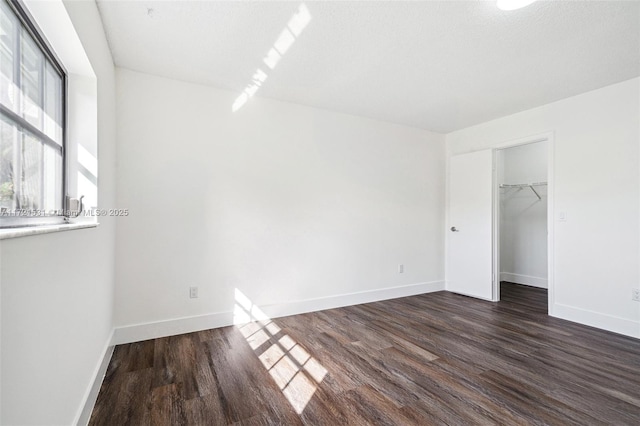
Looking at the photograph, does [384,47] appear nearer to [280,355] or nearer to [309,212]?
[309,212]

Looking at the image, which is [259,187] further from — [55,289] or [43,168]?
[55,289]

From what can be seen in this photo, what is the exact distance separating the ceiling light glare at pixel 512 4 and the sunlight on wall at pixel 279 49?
1210mm

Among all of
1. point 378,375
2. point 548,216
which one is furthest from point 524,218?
point 378,375

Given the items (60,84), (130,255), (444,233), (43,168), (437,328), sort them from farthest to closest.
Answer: (444,233) < (437,328) < (130,255) < (60,84) < (43,168)

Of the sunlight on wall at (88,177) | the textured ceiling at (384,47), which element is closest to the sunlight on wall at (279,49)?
the textured ceiling at (384,47)

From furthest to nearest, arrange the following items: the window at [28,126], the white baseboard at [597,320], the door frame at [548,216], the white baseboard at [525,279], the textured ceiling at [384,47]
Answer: the white baseboard at [525,279], the door frame at [548,216], the white baseboard at [597,320], the textured ceiling at [384,47], the window at [28,126]

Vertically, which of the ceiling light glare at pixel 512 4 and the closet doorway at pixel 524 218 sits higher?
the ceiling light glare at pixel 512 4

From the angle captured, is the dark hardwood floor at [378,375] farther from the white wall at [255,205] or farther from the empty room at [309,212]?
the white wall at [255,205]

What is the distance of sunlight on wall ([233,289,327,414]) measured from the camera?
1.89m

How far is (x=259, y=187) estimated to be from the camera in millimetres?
3195

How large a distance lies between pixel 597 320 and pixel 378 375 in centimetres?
265

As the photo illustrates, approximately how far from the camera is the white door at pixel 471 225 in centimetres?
401

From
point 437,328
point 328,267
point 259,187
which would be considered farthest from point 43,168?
point 437,328

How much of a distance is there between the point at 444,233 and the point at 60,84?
4703 millimetres
